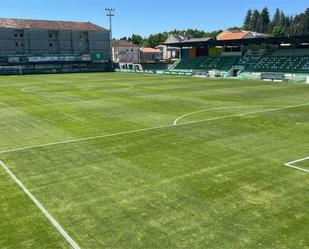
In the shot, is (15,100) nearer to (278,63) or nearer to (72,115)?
(72,115)

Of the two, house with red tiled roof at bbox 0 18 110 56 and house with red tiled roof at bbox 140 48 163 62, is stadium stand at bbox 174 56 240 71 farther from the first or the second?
house with red tiled roof at bbox 140 48 163 62

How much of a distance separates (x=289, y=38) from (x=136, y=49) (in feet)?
344

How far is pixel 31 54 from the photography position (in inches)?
3957

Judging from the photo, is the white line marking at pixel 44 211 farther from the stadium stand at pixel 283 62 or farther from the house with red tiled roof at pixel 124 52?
the house with red tiled roof at pixel 124 52

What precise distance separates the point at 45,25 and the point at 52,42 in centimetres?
549

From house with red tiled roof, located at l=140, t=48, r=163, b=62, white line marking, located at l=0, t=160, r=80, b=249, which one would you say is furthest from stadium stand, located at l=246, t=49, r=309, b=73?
house with red tiled roof, located at l=140, t=48, r=163, b=62

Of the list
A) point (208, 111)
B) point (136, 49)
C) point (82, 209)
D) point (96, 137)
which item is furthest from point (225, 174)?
point (136, 49)

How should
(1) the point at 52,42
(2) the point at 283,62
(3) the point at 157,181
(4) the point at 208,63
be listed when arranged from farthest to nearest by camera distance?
(1) the point at 52,42, (4) the point at 208,63, (2) the point at 283,62, (3) the point at 157,181

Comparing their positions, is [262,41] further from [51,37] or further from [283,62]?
[51,37]

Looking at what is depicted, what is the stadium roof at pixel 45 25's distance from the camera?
4090 inches

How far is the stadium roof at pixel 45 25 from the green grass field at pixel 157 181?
8718 centimetres

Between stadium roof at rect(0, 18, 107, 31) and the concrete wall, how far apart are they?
1.21 meters

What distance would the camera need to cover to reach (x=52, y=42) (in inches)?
4284

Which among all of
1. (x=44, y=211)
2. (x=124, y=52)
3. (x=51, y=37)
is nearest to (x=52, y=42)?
(x=51, y=37)
